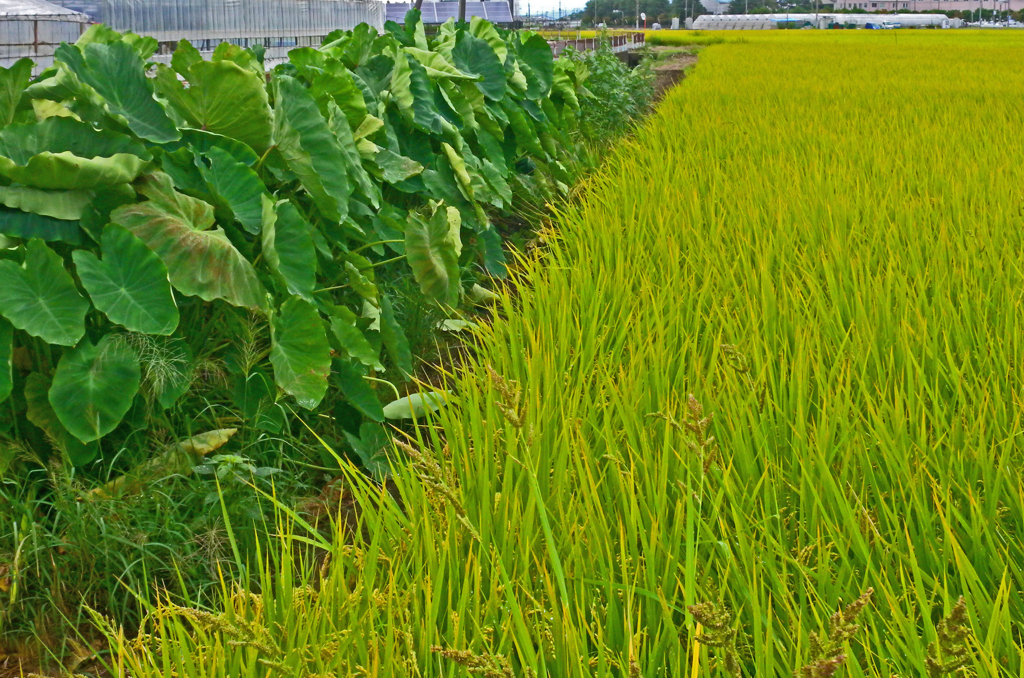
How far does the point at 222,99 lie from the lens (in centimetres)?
208

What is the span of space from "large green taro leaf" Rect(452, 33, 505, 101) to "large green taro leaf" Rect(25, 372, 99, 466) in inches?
94.9

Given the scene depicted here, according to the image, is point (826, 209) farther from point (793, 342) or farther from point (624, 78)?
point (624, 78)

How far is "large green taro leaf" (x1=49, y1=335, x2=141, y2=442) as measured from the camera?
163 centimetres

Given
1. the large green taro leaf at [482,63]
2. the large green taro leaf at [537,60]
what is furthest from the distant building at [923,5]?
the large green taro leaf at [482,63]

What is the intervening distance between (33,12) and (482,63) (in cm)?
408

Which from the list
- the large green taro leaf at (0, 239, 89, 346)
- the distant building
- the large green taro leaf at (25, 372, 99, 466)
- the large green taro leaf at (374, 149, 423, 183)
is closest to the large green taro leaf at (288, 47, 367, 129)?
the large green taro leaf at (374, 149, 423, 183)

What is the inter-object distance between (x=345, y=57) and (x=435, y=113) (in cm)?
39

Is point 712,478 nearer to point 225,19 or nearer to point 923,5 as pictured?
point 225,19

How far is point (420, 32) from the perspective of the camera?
3.84m

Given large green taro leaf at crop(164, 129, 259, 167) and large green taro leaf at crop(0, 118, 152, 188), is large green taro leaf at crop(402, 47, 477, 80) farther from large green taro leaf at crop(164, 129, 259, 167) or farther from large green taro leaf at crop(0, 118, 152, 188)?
large green taro leaf at crop(0, 118, 152, 188)

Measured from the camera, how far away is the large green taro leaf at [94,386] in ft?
5.35

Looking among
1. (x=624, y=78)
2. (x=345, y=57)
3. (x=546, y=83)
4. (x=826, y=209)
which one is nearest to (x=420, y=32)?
(x=345, y=57)

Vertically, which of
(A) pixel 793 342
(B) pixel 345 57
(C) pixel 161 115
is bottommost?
(A) pixel 793 342

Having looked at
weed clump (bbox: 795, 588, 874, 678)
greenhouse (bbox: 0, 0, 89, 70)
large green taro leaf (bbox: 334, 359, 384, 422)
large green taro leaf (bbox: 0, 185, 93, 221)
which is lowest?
large green taro leaf (bbox: 334, 359, 384, 422)
